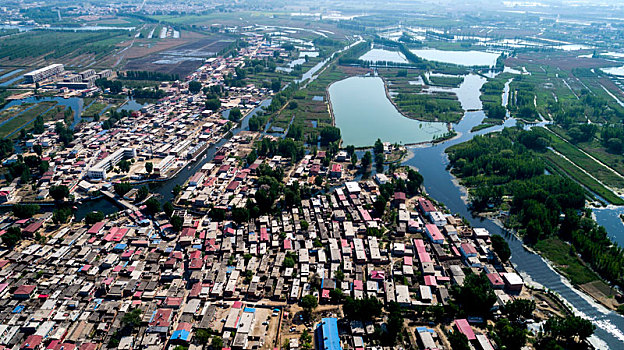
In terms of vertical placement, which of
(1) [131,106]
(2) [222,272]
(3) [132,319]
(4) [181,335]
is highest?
(1) [131,106]

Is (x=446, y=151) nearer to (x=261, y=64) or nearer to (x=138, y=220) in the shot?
(x=138, y=220)

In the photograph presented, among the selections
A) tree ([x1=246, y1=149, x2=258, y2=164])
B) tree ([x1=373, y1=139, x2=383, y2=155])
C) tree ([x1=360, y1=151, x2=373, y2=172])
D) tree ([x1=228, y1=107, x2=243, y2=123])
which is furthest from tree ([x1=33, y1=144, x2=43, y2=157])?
tree ([x1=373, y1=139, x2=383, y2=155])

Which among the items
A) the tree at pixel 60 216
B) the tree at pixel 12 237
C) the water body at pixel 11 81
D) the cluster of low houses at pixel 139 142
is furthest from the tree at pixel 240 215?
the water body at pixel 11 81

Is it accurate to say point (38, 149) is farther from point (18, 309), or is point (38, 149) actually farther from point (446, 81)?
point (446, 81)

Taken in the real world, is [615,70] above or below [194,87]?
above

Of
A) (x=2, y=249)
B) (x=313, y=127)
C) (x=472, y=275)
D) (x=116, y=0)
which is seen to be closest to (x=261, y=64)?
(x=313, y=127)

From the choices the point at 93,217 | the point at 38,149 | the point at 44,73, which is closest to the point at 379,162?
the point at 93,217
